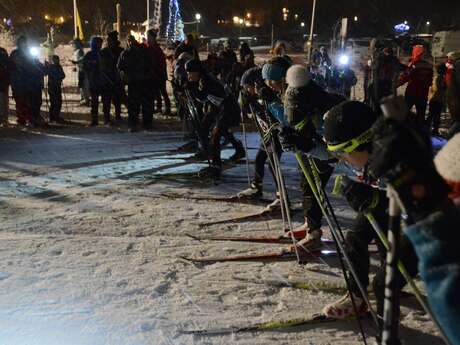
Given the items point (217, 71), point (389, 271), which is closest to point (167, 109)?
point (217, 71)

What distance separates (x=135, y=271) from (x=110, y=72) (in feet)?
22.5

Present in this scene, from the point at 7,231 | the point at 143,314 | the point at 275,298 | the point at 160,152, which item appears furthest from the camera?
the point at 160,152

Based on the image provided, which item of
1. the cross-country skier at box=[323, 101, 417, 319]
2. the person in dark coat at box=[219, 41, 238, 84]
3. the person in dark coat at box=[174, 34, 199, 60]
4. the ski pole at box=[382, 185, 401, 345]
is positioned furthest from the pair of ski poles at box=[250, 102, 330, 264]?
the person in dark coat at box=[219, 41, 238, 84]

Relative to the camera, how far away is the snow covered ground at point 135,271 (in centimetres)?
305

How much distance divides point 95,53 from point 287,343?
8446mm

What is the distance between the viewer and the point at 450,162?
167 centimetres

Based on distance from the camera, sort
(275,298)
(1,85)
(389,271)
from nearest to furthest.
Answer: (389,271), (275,298), (1,85)

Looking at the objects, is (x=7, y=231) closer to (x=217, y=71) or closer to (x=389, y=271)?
(x=389, y=271)

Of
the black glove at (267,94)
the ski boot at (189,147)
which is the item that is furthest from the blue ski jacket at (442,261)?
the ski boot at (189,147)

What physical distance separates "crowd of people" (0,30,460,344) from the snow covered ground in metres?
0.37

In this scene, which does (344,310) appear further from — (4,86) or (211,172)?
(4,86)

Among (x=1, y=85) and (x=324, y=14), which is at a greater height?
(x=324, y=14)

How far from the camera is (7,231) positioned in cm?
461

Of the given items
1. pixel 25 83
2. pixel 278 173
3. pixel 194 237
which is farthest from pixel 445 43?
pixel 194 237
